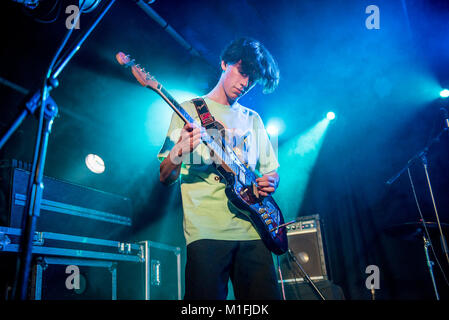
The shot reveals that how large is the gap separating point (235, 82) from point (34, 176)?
5.35 ft

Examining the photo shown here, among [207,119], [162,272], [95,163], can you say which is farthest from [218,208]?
[95,163]

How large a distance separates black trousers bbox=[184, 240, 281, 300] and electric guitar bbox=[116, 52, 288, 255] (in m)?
0.14

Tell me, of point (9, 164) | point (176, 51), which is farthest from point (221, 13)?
point (9, 164)

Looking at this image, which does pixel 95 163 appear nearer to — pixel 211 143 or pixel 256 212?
pixel 211 143

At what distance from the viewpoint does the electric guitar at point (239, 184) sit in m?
2.05

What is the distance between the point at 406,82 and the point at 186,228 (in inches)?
198

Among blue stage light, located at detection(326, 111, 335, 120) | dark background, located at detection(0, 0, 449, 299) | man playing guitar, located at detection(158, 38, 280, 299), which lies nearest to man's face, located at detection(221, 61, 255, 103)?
man playing guitar, located at detection(158, 38, 280, 299)

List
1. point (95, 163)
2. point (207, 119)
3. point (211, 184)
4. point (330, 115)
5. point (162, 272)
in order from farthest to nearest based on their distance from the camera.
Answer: point (330, 115)
point (95, 163)
point (162, 272)
point (207, 119)
point (211, 184)

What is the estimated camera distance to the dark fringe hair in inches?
101

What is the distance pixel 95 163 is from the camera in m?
4.65

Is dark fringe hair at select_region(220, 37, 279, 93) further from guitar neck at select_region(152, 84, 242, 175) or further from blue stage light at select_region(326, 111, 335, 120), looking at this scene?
blue stage light at select_region(326, 111, 335, 120)

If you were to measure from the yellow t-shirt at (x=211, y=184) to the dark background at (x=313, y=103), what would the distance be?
2349 millimetres

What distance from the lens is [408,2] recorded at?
4785mm

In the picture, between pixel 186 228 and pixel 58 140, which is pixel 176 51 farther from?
pixel 186 228
